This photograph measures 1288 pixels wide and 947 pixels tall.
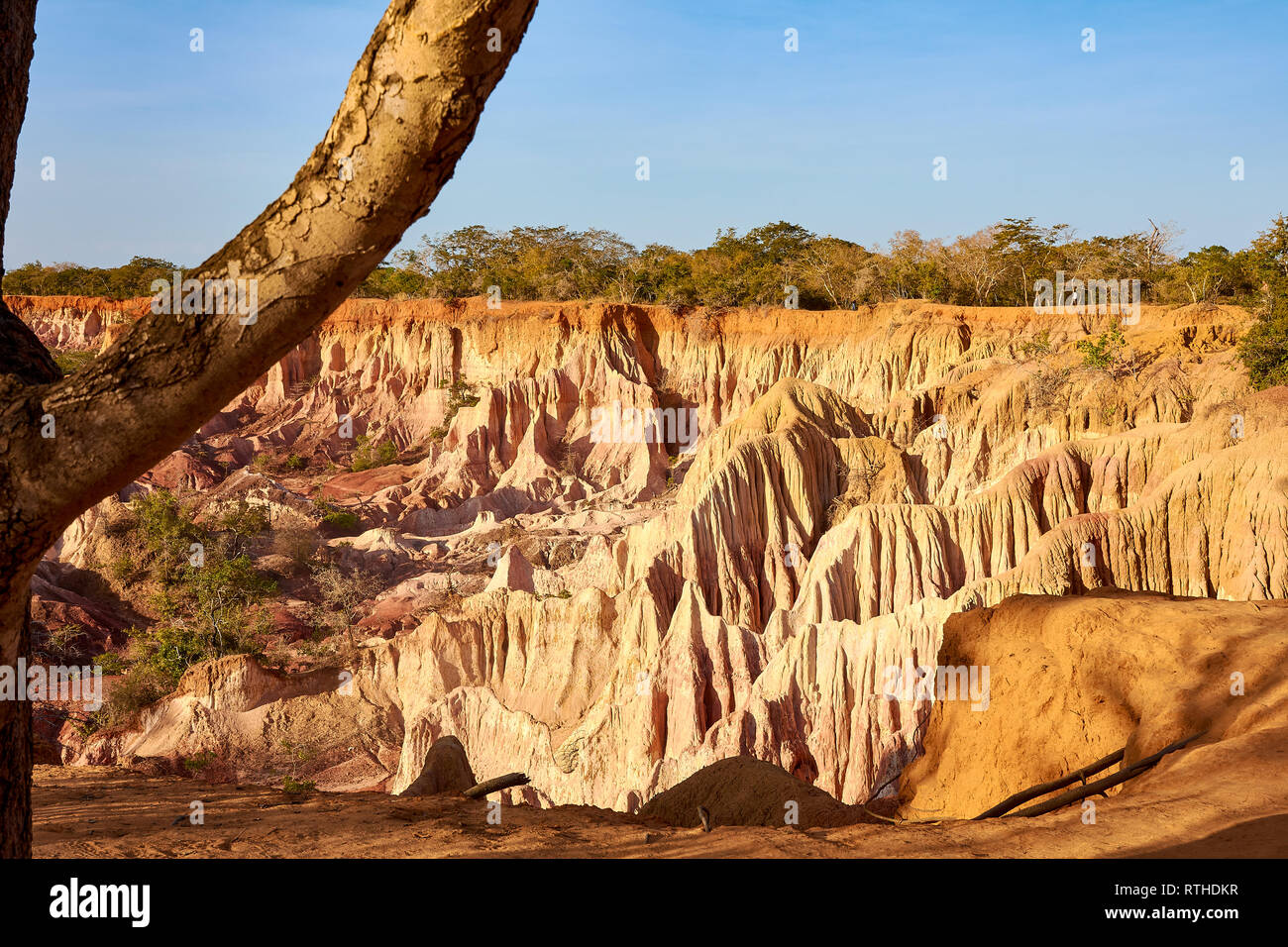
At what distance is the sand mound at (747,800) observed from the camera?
6453mm

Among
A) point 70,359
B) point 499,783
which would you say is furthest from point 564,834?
point 70,359

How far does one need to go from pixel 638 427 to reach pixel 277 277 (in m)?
36.4

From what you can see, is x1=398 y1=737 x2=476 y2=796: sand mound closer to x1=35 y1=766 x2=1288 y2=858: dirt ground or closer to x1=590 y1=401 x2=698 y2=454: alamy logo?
x1=35 y1=766 x2=1288 y2=858: dirt ground

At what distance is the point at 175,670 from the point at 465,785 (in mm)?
15520

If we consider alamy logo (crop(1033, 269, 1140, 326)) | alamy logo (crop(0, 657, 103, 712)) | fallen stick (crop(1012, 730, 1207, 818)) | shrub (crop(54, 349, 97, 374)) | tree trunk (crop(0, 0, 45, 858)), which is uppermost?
alamy logo (crop(1033, 269, 1140, 326))

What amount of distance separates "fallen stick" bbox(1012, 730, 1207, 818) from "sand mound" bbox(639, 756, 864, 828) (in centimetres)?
146

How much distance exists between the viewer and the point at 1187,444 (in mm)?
16719

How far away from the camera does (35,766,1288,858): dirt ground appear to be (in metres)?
3.71

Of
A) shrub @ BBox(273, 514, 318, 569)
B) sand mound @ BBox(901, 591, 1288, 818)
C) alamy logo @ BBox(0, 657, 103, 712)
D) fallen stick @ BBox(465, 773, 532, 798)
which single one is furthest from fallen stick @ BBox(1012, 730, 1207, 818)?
shrub @ BBox(273, 514, 318, 569)

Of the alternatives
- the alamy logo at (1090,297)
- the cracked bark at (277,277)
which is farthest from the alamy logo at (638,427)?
the cracked bark at (277,277)
